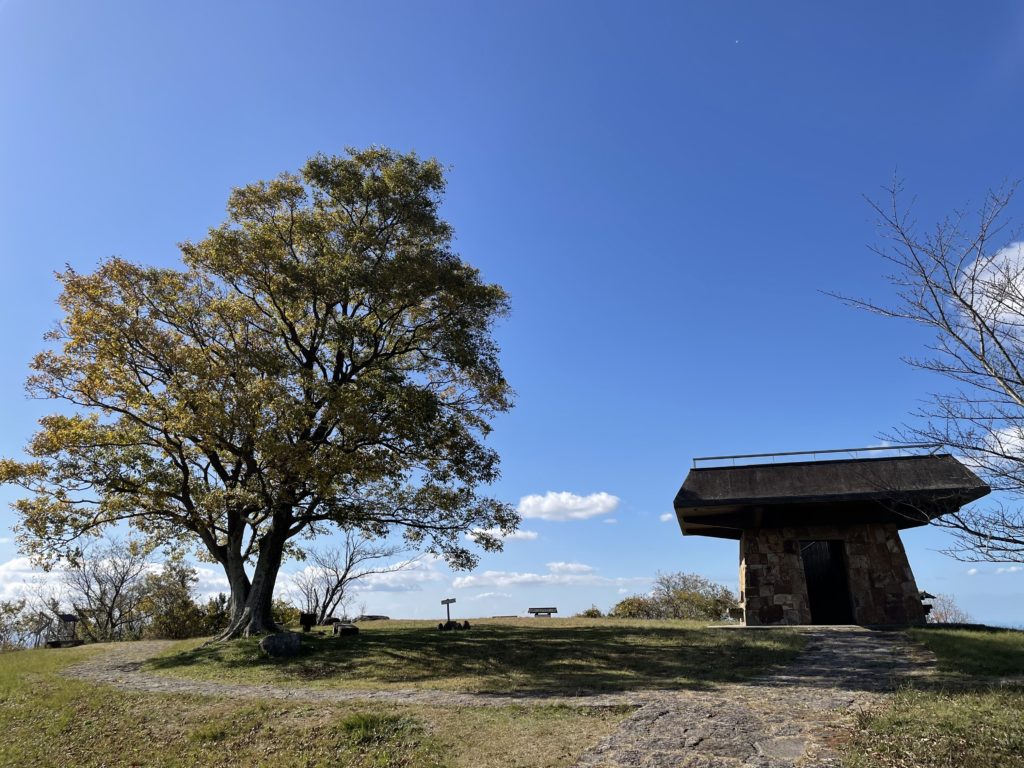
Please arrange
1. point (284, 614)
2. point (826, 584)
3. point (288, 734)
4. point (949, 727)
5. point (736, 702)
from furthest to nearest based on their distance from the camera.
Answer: point (284, 614) < point (826, 584) < point (736, 702) < point (288, 734) < point (949, 727)

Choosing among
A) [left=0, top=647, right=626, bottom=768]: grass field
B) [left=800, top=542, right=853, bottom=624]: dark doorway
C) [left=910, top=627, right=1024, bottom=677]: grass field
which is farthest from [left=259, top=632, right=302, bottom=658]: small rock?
[left=800, top=542, right=853, bottom=624]: dark doorway

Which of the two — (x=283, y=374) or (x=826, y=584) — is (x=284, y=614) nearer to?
(x=283, y=374)

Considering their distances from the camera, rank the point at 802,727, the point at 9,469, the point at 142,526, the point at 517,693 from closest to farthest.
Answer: the point at 802,727 < the point at 517,693 < the point at 9,469 < the point at 142,526

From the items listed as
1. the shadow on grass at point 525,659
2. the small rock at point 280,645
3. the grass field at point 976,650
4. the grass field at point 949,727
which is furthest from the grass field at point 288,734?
the grass field at point 976,650

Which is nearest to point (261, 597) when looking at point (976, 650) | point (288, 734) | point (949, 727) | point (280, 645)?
point (280, 645)

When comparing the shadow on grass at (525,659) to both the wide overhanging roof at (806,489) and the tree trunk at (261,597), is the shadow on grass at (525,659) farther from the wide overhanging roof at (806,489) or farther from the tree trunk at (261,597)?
the wide overhanging roof at (806,489)

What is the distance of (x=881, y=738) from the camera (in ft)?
20.5

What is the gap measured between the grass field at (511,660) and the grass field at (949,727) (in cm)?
332

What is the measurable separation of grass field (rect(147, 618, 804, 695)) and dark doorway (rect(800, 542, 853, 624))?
7323 millimetres

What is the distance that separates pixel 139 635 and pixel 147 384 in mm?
14999

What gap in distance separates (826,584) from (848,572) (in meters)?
3.92

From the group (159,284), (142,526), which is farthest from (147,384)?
(142,526)

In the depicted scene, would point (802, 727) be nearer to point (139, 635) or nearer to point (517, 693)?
point (517, 693)

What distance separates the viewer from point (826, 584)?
22312 mm
